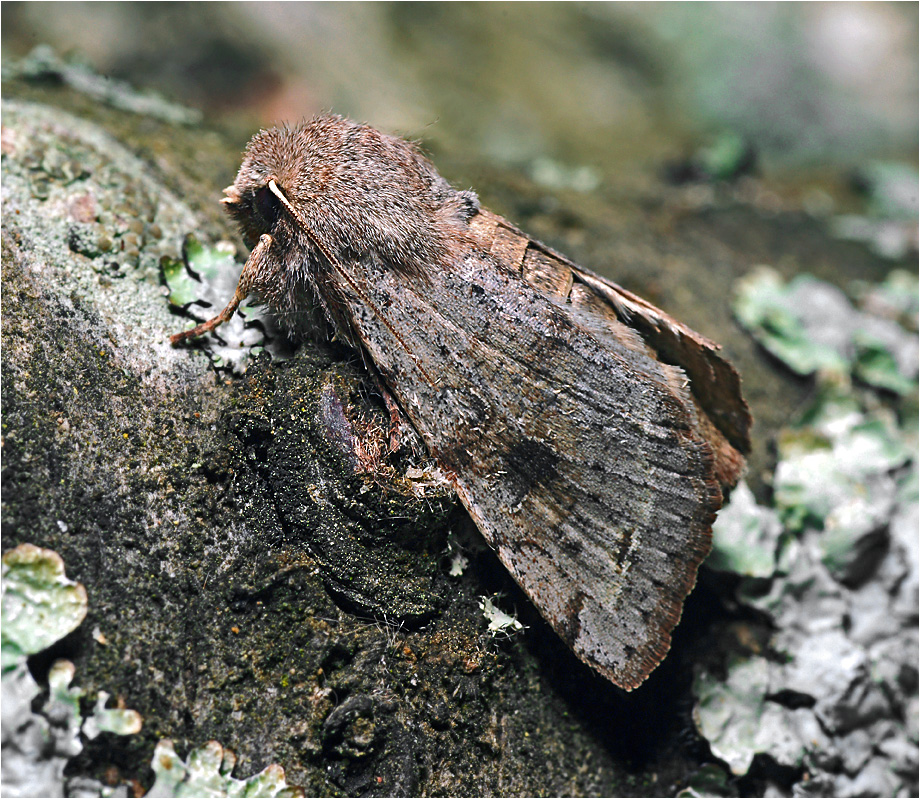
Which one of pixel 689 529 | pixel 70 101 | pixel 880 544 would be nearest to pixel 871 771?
pixel 880 544

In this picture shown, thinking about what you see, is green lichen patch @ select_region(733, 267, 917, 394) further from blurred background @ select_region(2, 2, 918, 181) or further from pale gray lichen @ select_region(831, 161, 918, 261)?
blurred background @ select_region(2, 2, 918, 181)

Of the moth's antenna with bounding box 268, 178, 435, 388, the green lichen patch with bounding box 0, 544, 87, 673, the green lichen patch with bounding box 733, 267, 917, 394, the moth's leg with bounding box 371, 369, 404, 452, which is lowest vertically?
the green lichen patch with bounding box 0, 544, 87, 673

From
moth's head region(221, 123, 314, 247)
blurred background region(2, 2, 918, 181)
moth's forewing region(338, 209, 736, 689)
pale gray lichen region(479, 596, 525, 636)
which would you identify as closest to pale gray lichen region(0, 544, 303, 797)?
pale gray lichen region(479, 596, 525, 636)

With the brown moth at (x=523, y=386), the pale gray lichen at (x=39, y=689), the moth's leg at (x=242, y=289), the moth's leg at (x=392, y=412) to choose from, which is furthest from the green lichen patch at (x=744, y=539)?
the pale gray lichen at (x=39, y=689)

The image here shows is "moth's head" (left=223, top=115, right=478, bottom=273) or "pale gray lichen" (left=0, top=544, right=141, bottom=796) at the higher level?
"moth's head" (left=223, top=115, right=478, bottom=273)

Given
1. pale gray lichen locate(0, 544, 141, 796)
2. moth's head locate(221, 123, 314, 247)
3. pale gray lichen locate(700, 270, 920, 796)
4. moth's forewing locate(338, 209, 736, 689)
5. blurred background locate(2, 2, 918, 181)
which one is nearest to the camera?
pale gray lichen locate(0, 544, 141, 796)

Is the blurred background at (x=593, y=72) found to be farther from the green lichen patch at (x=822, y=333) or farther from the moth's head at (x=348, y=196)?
the moth's head at (x=348, y=196)
